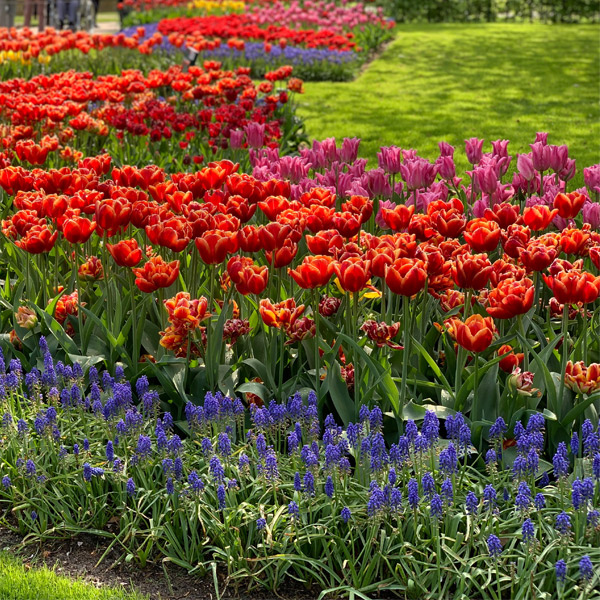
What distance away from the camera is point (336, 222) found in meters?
4.07

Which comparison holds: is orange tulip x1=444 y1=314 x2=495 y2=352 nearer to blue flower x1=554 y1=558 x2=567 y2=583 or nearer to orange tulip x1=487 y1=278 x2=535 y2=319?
orange tulip x1=487 y1=278 x2=535 y2=319

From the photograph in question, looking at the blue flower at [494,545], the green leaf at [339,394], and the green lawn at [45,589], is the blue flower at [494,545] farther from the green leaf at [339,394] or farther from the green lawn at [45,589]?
the green lawn at [45,589]

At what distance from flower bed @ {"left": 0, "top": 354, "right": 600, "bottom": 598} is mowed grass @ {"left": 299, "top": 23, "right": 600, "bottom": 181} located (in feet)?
18.6

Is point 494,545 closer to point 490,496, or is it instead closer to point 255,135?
point 490,496

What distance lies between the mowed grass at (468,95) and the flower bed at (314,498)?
5662mm

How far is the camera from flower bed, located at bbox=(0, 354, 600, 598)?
295cm

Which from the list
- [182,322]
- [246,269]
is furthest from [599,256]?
[182,322]

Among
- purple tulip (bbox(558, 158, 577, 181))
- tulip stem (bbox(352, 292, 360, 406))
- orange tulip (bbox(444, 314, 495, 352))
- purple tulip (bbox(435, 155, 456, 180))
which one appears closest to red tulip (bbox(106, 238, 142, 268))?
tulip stem (bbox(352, 292, 360, 406))

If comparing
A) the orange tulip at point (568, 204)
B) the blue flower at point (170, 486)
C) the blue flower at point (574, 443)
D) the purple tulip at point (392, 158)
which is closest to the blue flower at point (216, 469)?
the blue flower at point (170, 486)

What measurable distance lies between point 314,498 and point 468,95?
11.4m

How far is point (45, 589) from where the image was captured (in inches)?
118

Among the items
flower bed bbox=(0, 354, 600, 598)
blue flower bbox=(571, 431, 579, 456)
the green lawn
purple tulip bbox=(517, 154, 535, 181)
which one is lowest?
the green lawn

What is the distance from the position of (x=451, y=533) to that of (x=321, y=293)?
1.72m

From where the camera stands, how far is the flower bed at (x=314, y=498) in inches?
116
